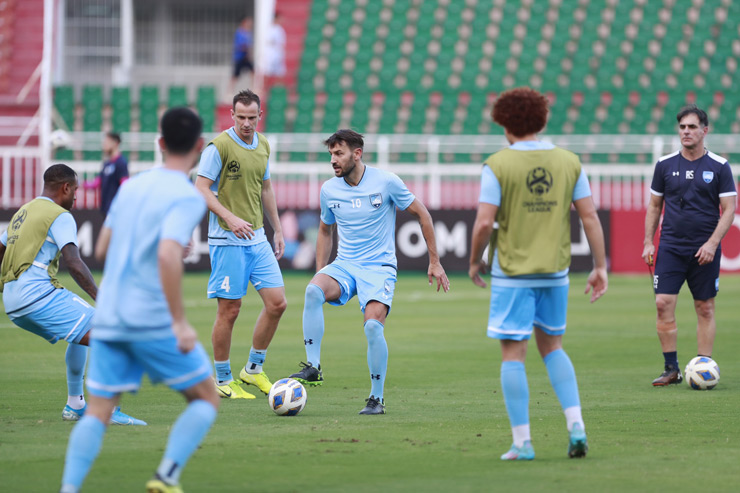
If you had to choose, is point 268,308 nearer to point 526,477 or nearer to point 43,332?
point 43,332

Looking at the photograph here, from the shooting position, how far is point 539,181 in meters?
6.29

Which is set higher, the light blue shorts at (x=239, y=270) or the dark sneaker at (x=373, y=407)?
the light blue shorts at (x=239, y=270)

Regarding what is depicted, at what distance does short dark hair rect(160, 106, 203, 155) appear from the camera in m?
5.12

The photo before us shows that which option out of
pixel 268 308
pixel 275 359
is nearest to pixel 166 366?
pixel 268 308

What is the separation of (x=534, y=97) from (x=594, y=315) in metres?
10.7

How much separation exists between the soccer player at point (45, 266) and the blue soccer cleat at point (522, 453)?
272 cm

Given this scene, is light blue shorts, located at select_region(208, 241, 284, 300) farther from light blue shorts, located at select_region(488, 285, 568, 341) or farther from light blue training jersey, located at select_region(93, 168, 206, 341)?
light blue training jersey, located at select_region(93, 168, 206, 341)

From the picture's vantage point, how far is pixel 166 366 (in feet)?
16.7

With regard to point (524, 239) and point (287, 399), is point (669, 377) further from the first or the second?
point (524, 239)

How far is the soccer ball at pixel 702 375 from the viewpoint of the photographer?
951 cm

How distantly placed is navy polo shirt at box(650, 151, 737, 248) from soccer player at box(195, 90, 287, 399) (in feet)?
12.2

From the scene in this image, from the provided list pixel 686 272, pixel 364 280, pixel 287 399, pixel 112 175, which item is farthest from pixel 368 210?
pixel 112 175

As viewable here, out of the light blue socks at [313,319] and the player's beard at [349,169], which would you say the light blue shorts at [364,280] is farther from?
the player's beard at [349,169]

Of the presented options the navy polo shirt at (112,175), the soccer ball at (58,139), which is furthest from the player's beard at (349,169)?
the soccer ball at (58,139)
